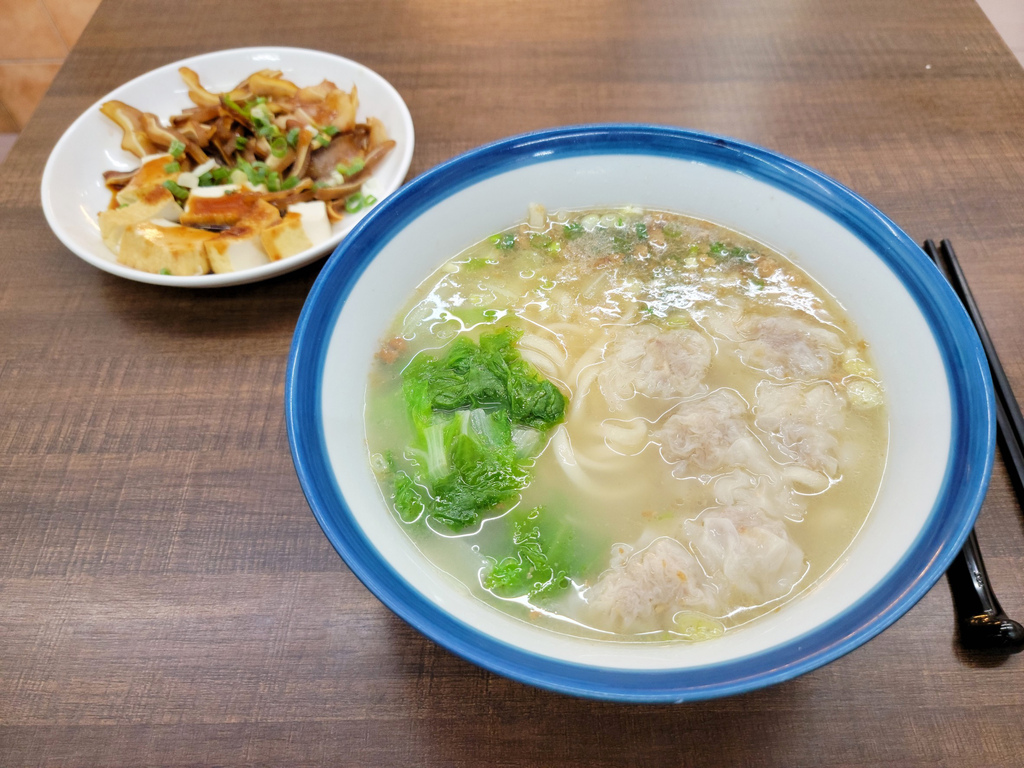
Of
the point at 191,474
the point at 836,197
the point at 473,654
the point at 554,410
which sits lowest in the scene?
the point at 191,474

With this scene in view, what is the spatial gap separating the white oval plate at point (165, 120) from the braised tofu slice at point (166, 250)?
5cm

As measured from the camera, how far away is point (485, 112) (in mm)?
2547

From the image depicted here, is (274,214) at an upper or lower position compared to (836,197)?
Result: lower

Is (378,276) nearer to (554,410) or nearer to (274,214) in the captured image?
(554,410)

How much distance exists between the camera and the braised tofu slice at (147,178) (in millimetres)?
2297

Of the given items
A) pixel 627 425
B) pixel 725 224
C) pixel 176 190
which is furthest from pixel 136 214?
pixel 725 224

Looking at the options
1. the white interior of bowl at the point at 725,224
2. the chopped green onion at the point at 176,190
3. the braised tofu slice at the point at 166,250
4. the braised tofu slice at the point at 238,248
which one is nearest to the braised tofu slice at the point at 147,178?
the chopped green onion at the point at 176,190

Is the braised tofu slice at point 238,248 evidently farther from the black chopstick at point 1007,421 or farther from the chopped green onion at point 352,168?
the black chopstick at point 1007,421

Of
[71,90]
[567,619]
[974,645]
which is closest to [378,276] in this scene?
[567,619]

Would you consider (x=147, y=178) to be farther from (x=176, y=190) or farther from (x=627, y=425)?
(x=627, y=425)

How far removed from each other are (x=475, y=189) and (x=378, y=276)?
0.37 metres

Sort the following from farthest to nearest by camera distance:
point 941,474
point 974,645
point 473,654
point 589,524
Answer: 1. point 589,524
2. point 974,645
3. point 941,474
4. point 473,654

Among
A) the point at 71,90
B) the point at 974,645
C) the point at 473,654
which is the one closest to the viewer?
the point at 473,654

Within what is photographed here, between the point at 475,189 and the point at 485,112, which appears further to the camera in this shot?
the point at 485,112
